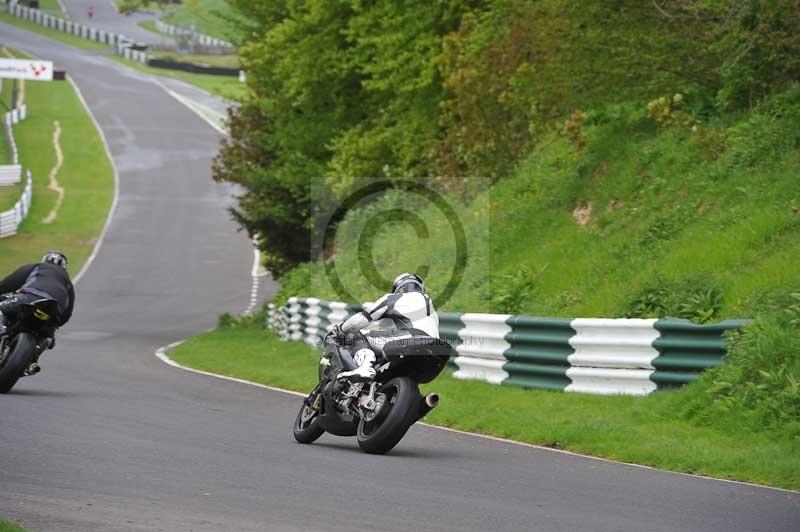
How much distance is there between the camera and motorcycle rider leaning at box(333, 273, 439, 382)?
11.3m

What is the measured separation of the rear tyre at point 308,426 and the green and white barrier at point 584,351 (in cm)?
198

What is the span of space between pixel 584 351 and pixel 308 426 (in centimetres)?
390

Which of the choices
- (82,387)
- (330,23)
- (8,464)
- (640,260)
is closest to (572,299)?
(640,260)

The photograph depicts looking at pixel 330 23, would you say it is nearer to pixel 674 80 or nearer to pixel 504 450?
pixel 674 80

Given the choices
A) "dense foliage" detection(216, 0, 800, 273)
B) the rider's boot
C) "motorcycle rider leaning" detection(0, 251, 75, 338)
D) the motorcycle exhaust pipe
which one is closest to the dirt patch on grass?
"dense foliage" detection(216, 0, 800, 273)

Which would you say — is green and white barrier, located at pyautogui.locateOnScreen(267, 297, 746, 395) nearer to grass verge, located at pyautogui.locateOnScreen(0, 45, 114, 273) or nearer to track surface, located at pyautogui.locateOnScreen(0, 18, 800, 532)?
track surface, located at pyautogui.locateOnScreen(0, 18, 800, 532)

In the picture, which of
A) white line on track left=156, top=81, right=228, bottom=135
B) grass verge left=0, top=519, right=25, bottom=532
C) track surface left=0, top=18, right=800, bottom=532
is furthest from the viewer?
white line on track left=156, top=81, right=228, bottom=135

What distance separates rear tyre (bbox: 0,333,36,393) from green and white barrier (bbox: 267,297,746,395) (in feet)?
10.9

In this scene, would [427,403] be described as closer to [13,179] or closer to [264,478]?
[264,478]

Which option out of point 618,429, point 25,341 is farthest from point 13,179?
point 618,429

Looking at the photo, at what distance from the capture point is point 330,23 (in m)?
30.8

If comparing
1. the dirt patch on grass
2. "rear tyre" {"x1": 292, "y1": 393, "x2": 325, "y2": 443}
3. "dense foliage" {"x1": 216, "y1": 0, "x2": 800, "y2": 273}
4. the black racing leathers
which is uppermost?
"dense foliage" {"x1": 216, "y1": 0, "x2": 800, "y2": 273}

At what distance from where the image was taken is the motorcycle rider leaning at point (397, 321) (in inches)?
445

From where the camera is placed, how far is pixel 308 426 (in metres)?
11.9
